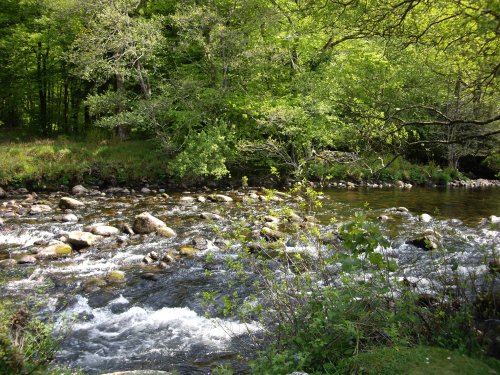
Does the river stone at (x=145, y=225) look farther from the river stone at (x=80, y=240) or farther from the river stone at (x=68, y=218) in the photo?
the river stone at (x=68, y=218)

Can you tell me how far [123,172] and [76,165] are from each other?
2042 mm

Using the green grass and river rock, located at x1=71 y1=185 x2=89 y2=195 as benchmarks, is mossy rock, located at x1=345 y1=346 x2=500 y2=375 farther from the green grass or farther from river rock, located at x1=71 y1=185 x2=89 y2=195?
the green grass

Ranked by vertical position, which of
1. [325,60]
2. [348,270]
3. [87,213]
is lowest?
[87,213]

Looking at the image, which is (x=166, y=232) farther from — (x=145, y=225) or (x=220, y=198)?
(x=220, y=198)

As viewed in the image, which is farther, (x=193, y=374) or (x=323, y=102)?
(x=323, y=102)

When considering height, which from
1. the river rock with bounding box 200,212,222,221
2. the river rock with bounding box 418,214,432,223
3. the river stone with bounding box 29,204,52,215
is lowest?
the river stone with bounding box 29,204,52,215

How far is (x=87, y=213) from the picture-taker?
45.4ft

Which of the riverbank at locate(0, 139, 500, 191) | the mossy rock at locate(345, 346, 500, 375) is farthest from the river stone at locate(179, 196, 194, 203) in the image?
the mossy rock at locate(345, 346, 500, 375)

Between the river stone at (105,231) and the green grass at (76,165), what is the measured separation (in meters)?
7.94

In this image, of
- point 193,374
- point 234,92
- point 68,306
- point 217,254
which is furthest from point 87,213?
point 193,374

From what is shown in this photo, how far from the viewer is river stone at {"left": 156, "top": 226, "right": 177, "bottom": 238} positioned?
36.3ft

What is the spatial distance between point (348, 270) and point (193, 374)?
8.17 feet

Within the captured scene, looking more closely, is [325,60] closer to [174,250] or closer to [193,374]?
[174,250]

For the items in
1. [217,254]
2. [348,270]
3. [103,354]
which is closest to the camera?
[348,270]
